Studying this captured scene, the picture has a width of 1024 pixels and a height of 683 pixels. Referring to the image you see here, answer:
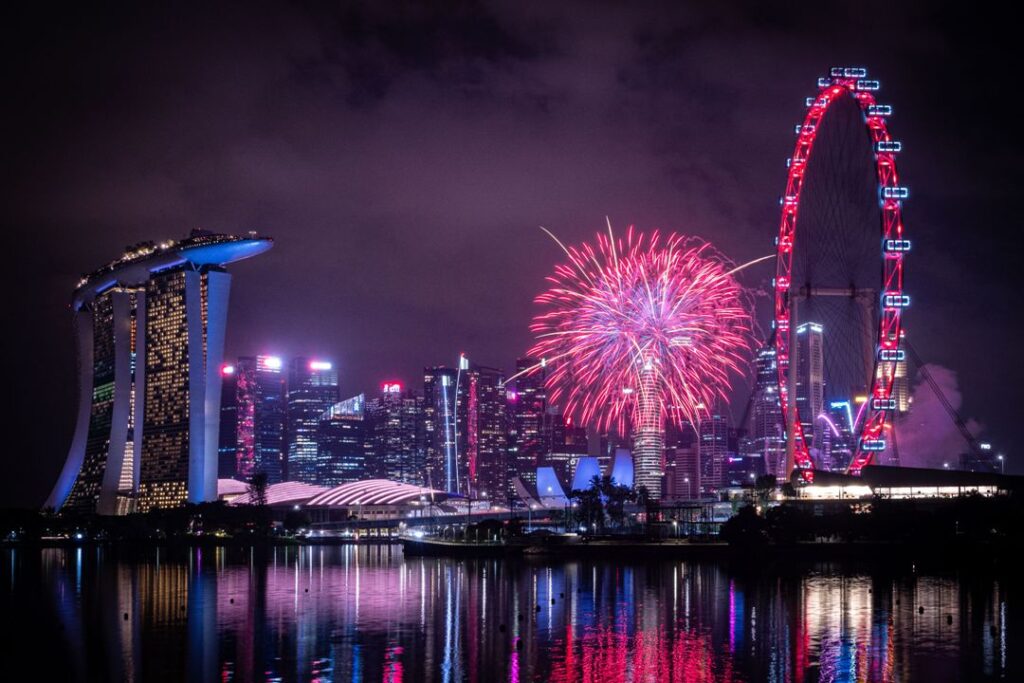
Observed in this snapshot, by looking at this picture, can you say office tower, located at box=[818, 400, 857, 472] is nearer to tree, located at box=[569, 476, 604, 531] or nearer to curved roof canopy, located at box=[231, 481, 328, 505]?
tree, located at box=[569, 476, 604, 531]

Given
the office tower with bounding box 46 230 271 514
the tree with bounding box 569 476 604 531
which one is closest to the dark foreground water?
the tree with bounding box 569 476 604 531

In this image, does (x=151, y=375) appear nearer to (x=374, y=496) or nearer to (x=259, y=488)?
(x=259, y=488)

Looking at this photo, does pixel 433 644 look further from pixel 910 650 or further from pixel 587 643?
pixel 910 650

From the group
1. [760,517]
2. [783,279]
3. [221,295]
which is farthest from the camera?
[221,295]

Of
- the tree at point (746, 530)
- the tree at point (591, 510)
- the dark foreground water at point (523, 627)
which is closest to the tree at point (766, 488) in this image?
the tree at point (746, 530)

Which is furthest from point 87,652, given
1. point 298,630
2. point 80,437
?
point 80,437
